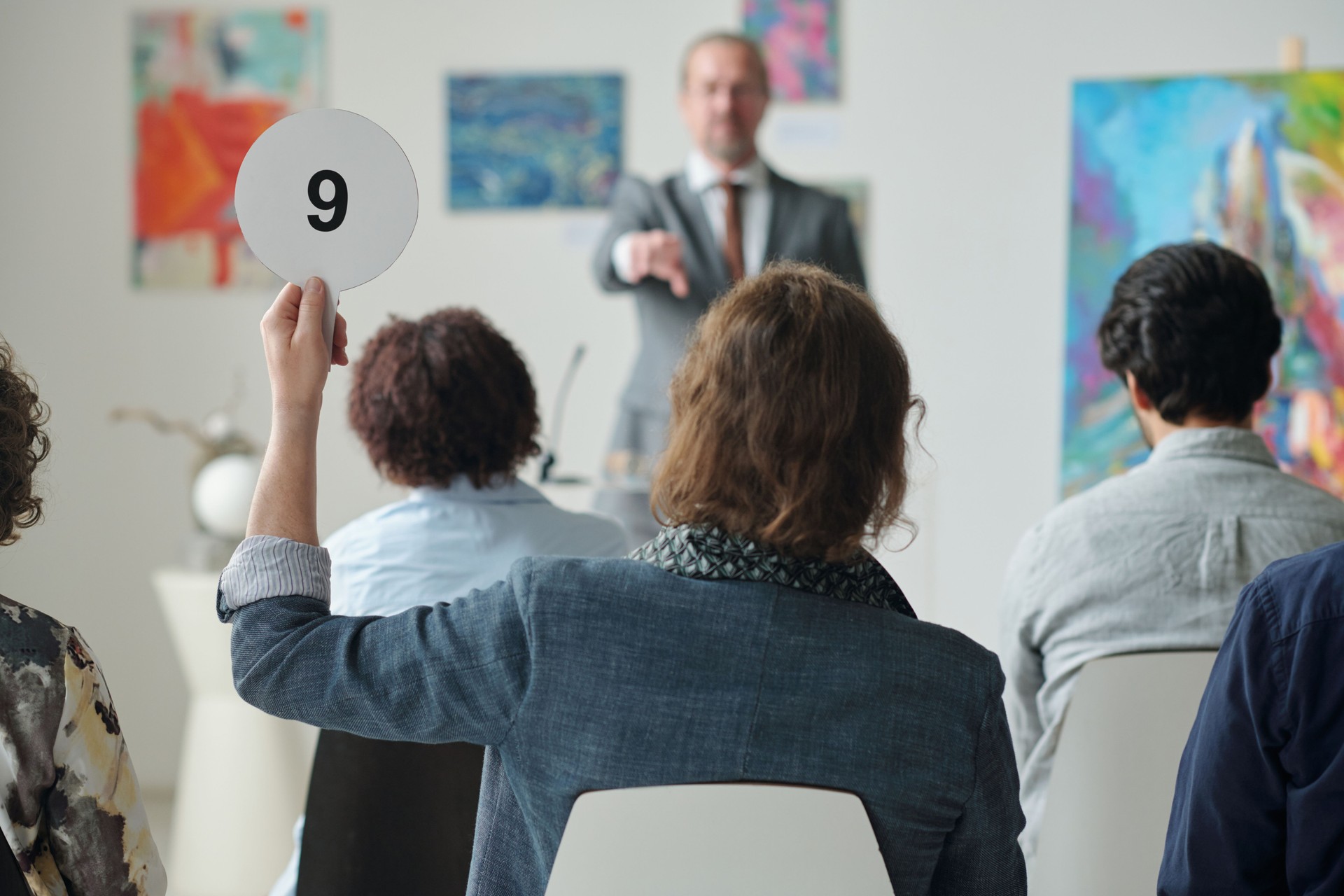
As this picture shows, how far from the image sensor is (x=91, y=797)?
1013 mm

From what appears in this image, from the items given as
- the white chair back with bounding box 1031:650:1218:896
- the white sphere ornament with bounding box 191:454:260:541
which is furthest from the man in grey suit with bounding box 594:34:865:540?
the white chair back with bounding box 1031:650:1218:896

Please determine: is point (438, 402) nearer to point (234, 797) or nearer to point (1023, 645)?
point (1023, 645)

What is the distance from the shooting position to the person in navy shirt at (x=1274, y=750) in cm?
87

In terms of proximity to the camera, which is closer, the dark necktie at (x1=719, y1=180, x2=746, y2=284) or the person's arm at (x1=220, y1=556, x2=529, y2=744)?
the person's arm at (x1=220, y1=556, x2=529, y2=744)

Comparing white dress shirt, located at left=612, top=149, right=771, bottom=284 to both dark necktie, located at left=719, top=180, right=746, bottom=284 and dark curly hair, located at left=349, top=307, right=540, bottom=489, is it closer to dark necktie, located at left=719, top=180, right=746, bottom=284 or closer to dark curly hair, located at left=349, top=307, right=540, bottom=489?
dark necktie, located at left=719, top=180, right=746, bottom=284

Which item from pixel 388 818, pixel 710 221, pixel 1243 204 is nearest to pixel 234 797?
pixel 388 818

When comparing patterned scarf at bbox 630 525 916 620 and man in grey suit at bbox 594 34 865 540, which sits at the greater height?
man in grey suit at bbox 594 34 865 540

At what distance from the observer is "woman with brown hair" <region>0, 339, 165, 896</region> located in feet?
3.18

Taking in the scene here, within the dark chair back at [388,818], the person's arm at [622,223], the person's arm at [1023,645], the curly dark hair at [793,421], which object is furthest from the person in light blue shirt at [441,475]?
the person's arm at [622,223]

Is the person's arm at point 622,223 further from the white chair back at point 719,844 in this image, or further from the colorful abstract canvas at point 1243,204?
the white chair back at point 719,844

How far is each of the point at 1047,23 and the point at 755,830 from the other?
332 centimetres

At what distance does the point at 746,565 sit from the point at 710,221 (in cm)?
250

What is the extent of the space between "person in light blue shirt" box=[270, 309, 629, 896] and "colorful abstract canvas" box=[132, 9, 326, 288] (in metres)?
2.32

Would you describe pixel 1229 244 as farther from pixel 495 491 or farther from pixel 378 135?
pixel 378 135
